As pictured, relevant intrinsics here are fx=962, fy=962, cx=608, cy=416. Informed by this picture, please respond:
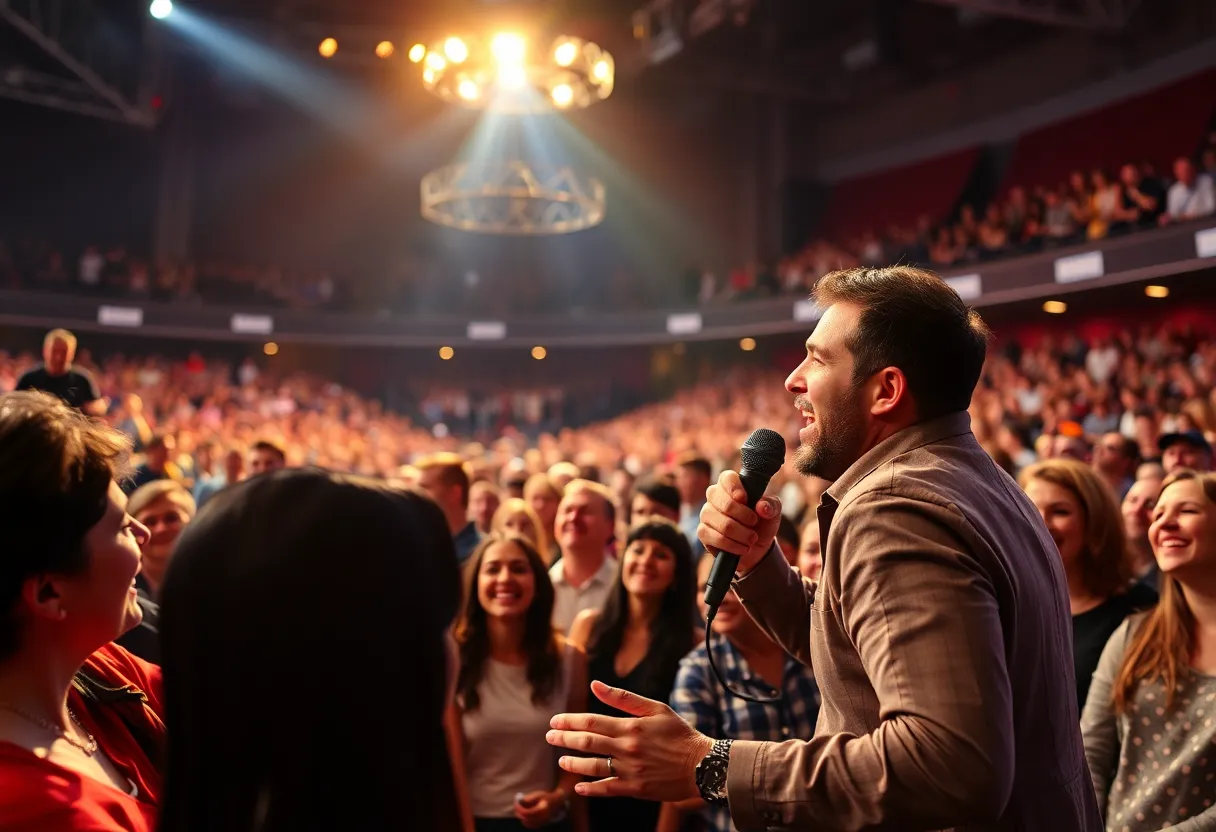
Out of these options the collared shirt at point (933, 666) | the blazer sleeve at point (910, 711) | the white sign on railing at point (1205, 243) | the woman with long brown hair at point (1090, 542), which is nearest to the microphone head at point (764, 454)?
the collared shirt at point (933, 666)

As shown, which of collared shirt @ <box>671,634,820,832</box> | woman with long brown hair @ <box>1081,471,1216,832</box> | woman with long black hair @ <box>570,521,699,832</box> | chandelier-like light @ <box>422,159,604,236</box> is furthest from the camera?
chandelier-like light @ <box>422,159,604,236</box>

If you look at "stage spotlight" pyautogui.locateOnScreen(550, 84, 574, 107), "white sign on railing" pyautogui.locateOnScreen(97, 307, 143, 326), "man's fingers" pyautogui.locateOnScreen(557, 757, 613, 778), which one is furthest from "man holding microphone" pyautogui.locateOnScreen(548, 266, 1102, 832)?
A: "white sign on railing" pyautogui.locateOnScreen(97, 307, 143, 326)

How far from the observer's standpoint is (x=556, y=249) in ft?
62.5

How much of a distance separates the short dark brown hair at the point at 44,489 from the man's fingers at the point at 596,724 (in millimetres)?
635

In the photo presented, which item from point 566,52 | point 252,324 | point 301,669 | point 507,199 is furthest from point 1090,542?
point 252,324

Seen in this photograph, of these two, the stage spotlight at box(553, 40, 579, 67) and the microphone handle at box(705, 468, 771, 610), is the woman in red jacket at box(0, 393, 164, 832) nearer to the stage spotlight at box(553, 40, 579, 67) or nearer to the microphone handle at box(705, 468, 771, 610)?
the microphone handle at box(705, 468, 771, 610)

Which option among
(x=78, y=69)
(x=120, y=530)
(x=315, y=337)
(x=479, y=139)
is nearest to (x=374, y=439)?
(x=315, y=337)

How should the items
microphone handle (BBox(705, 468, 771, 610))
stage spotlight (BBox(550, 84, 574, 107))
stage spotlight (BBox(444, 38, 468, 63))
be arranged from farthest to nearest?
1. stage spotlight (BBox(550, 84, 574, 107))
2. stage spotlight (BBox(444, 38, 468, 63))
3. microphone handle (BBox(705, 468, 771, 610))

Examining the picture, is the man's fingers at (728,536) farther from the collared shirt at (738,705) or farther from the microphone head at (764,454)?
the collared shirt at (738,705)

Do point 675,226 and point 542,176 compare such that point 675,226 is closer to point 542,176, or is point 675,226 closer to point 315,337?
point 542,176

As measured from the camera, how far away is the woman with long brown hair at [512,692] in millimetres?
2797

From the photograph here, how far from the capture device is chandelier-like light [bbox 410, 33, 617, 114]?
27.8 ft

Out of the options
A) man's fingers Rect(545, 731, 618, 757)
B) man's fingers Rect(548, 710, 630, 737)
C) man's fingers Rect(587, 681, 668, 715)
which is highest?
man's fingers Rect(587, 681, 668, 715)

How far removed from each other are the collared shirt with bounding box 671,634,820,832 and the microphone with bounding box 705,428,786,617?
998 millimetres
